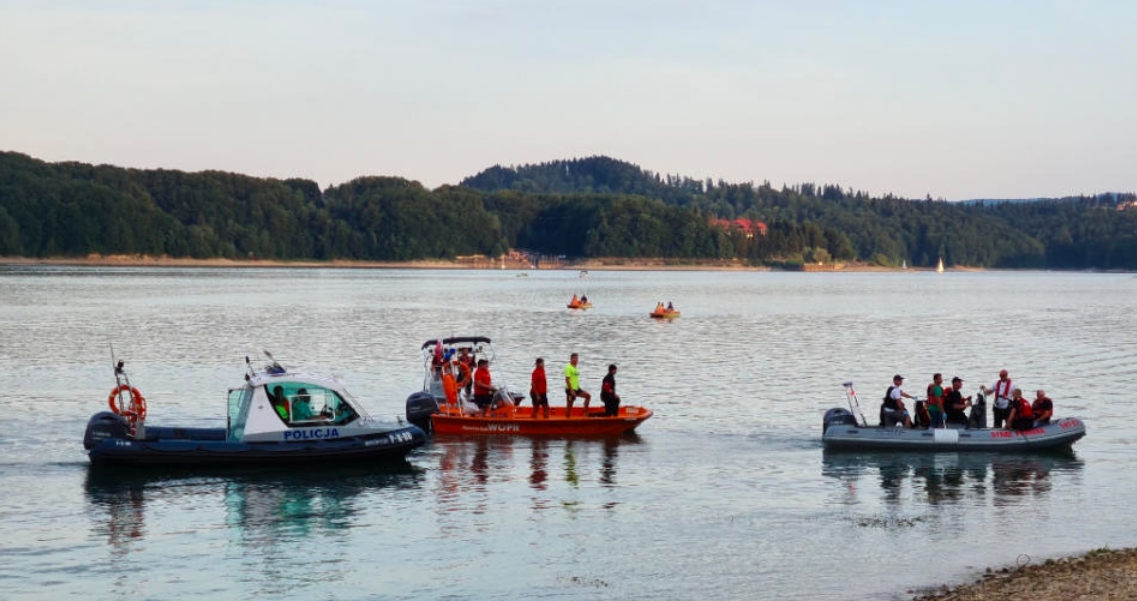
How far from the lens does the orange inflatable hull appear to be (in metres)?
37.1

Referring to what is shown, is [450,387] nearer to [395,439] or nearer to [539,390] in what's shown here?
[539,390]

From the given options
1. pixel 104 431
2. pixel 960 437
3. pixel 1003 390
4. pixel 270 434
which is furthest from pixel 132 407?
pixel 1003 390

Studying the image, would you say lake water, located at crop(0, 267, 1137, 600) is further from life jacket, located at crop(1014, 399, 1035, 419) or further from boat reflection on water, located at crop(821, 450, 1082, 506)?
life jacket, located at crop(1014, 399, 1035, 419)

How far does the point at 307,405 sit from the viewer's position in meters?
32.3

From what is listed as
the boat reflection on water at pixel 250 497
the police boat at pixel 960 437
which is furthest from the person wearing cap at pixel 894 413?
the boat reflection on water at pixel 250 497

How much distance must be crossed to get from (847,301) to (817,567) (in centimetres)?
13593

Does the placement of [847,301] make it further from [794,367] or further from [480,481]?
[480,481]

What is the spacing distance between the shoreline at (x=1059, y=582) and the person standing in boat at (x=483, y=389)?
17928mm

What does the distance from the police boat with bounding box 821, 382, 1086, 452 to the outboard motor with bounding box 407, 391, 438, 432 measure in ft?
35.1

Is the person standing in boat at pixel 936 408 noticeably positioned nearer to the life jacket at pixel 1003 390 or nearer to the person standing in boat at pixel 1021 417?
the person standing in boat at pixel 1021 417

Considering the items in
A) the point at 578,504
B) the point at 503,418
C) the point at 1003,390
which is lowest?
the point at 578,504

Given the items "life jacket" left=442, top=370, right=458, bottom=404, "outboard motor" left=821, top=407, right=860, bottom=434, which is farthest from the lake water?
"life jacket" left=442, top=370, right=458, bottom=404

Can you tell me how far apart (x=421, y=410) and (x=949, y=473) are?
1395 centimetres

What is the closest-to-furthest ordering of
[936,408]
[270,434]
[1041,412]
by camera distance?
[270,434], [936,408], [1041,412]
